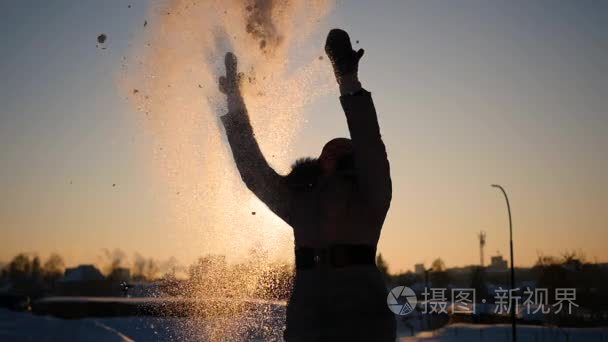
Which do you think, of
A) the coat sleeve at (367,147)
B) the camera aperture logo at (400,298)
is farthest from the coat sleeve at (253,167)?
the camera aperture logo at (400,298)

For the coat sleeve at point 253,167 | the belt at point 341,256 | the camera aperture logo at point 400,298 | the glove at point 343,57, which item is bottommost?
the camera aperture logo at point 400,298

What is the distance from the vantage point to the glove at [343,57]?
14.6 ft

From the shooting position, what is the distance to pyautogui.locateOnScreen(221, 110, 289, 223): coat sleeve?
16.3 ft

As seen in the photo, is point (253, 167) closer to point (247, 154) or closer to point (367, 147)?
point (247, 154)

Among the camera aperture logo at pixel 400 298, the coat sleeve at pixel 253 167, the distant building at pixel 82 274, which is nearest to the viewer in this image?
the coat sleeve at pixel 253 167

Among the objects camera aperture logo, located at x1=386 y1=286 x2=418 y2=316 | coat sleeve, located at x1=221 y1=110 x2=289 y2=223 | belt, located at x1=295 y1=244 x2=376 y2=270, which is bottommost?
camera aperture logo, located at x1=386 y1=286 x2=418 y2=316

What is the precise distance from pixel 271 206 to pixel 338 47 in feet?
3.87

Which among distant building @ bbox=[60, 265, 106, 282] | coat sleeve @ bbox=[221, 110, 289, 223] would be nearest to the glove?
coat sleeve @ bbox=[221, 110, 289, 223]

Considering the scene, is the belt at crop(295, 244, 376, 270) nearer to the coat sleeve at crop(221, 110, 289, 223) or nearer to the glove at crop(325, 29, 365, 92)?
the coat sleeve at crop(221, 110, 289, 223)

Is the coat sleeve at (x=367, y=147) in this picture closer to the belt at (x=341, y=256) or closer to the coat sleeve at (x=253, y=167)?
the belt at (x=341, y=256)

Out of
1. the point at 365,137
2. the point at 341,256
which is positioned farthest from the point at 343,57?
the point at 341,256

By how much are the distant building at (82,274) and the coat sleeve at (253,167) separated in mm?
115944

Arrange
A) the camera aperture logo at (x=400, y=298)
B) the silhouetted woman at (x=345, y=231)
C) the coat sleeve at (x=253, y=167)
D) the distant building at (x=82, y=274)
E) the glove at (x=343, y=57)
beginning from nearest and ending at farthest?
the silhouetted woman at (x=345, y=231), the glove at (x=343, y=57), the coat sleeve at (x=253, y=167), the camera aperture logo at (x=400, y=298), the distant building at (x=82, y=274)

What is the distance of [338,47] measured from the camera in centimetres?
453
